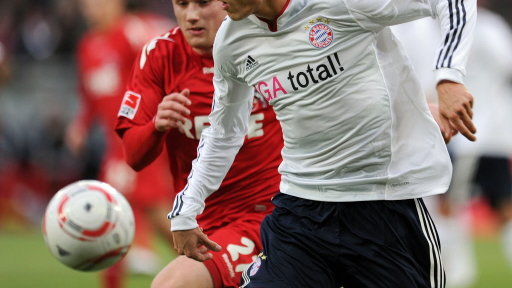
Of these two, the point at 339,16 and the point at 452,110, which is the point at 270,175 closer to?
the point at 339,16

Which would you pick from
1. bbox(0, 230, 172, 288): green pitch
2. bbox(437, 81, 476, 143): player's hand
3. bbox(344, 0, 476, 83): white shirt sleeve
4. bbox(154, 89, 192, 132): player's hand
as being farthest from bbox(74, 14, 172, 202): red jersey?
bbox(437, 81, 476, 143): player's hand

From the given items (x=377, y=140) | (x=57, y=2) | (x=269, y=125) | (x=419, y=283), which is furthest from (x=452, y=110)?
(x=57, y=2)

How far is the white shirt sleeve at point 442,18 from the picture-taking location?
3.71 meters

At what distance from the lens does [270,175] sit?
16.5ft

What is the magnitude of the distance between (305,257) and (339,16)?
3.43 ft

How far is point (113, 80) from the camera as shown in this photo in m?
9.45

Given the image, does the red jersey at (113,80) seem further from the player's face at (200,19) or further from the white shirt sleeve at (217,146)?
the white shirt sleeve at (217,146)

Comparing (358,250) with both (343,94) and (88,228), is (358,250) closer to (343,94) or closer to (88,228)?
(343,94)

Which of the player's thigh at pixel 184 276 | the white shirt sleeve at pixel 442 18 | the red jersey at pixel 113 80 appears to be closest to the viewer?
the white shirt sleeve at pixel 442 18

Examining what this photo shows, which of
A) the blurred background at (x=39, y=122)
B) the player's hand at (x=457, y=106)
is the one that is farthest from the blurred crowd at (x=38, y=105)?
the player's hand at (x=457, y=106)

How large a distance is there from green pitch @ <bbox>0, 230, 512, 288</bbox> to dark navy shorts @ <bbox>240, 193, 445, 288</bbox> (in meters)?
5.25

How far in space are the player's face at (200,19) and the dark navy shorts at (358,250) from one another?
1076 mm

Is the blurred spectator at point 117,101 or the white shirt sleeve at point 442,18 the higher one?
the white shirt sleeve at point 442,18

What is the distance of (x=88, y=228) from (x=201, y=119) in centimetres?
78
